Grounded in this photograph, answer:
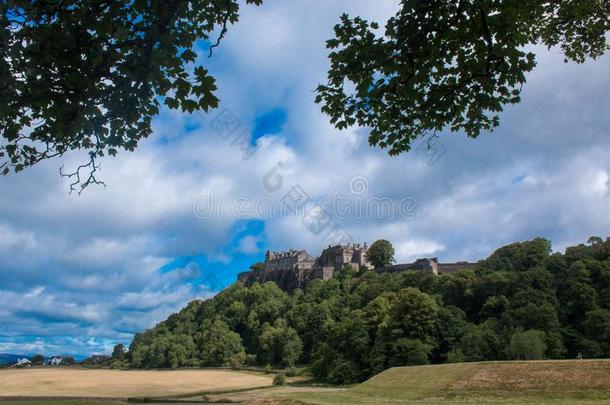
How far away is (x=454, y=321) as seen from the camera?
224 feet

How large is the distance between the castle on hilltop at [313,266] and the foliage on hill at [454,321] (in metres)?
15.7

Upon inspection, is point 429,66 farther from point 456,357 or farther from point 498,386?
point 456,357

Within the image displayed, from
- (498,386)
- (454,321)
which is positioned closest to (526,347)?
(454,321)

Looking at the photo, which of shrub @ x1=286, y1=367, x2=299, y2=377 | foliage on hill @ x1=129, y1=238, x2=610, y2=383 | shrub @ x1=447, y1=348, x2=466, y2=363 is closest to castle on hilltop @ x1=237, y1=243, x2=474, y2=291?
foliage on hill @ x1=129, y1=238, x2=610, y2=383

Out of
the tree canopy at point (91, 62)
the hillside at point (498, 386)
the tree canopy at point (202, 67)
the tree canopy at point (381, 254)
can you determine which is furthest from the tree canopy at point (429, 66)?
the tree canopy at point (381, 254)

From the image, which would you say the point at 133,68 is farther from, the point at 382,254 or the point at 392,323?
the point at 382,254

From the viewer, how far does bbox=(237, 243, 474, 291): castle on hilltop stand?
120 metres

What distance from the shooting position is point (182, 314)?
515 ft

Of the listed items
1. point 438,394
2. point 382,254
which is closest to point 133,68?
point 438,394

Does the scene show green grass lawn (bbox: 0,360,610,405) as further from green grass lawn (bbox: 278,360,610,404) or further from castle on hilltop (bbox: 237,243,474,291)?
castle on hilltop (bbox: 237,243,474,291)

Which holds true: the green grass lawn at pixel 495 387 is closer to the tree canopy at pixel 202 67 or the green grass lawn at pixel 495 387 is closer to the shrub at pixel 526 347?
the shrub at pixel 526 347

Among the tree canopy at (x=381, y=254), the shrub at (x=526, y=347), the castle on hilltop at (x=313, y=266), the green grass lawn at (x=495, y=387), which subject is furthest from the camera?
the tree canopy at (x=381, y=254)

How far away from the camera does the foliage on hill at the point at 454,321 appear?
200 ft

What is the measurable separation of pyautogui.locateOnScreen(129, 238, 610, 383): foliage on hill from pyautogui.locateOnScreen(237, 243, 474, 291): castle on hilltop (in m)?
15.7
